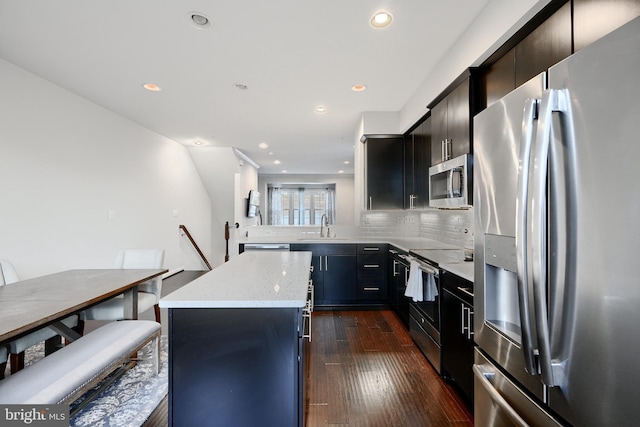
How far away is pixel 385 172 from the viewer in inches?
150

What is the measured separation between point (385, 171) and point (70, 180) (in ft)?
13.0

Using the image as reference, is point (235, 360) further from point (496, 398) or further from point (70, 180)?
point (70, 180)

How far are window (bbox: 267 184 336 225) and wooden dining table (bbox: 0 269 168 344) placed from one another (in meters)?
7.77

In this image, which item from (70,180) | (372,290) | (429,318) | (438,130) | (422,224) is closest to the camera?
(429,318)

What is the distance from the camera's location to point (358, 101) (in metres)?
3.39

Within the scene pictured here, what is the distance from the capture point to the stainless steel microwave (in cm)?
200

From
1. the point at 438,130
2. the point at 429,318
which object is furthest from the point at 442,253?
the point at 438,130

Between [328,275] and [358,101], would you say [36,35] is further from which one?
[328,275]

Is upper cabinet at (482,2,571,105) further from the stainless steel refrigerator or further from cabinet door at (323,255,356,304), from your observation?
cabinet door at (323,255,356,304)

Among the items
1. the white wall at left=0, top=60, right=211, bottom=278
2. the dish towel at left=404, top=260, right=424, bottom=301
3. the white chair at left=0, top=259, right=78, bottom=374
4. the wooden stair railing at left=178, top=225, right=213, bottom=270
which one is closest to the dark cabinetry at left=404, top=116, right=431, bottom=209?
the dish towel at left=404, top=260, right=424, bottom=301

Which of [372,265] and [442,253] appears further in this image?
[372,265]

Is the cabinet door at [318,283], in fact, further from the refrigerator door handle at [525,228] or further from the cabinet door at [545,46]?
the refrigerator door handle at [525,228]

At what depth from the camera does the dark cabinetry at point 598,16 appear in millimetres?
921

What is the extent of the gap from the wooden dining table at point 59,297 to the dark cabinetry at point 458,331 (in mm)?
2382
